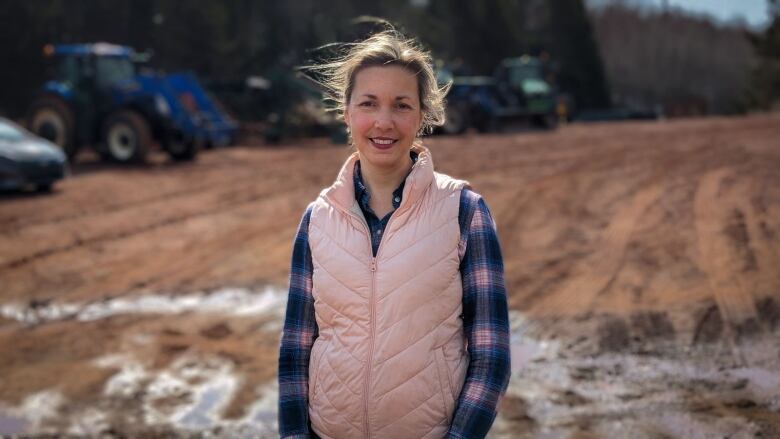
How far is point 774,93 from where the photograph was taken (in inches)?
1694

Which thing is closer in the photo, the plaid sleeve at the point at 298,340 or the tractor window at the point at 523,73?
the plaid sleeve at the point at 298,340

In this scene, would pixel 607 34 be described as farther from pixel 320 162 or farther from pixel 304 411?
pixel 304 411

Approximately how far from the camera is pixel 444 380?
235 cm

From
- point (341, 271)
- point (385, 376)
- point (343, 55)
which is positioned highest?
point (343, 55)

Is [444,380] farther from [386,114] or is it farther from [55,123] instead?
[55,123]

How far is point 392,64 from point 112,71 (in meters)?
17.2

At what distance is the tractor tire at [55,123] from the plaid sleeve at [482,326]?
16.4 m

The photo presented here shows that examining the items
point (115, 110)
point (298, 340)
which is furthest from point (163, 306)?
point (115, 110)

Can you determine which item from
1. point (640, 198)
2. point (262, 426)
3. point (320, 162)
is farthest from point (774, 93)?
point (262, 426)

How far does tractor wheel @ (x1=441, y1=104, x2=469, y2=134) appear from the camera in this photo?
82.2 ft

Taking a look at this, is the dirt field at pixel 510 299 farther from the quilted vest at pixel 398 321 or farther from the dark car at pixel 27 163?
the quilted vest at pixel 398 321

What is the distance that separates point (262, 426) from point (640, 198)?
7293mm

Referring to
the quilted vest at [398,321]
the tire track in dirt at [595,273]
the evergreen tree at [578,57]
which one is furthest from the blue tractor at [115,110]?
the evergreen tree at [578,57]

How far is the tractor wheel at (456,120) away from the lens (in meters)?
25.1
